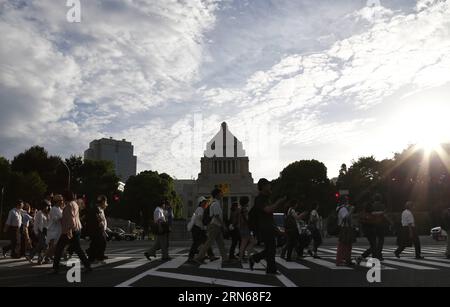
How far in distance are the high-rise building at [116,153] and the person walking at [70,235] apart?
157 m

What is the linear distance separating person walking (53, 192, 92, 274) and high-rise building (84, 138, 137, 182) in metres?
157

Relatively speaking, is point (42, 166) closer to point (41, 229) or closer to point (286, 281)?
point (41, 229)

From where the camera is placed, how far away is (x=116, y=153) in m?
176

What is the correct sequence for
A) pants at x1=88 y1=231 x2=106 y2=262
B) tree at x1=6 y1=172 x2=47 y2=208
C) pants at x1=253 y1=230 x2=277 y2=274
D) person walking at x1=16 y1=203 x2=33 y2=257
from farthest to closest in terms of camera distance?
tree at x1=6 y1=172 x2=47 y2=208, person walking at x1=16 y1=203 x2=33 y2=257, pants at x1=88 y1=231 x2=106 y2=262, pants at x1=253 y1=230 x2=277 y2=274

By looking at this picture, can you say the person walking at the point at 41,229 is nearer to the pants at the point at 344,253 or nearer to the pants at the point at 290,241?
the pants at the point at 290,241

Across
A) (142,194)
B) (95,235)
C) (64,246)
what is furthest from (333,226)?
(142,194)

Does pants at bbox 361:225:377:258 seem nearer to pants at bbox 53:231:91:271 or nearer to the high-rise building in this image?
pants at bbox 53:231:91:271

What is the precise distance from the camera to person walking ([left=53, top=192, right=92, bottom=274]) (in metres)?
9.33

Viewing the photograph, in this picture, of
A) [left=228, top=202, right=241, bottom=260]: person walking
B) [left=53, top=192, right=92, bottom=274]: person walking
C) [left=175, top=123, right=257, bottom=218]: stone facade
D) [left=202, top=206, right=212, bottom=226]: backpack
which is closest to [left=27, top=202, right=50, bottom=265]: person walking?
[left=53, top=192, right=92, bottom=274]: person walking

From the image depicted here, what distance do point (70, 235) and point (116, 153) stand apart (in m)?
170

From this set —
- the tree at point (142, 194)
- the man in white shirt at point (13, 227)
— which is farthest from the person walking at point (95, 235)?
the tree at point (142, 194)
